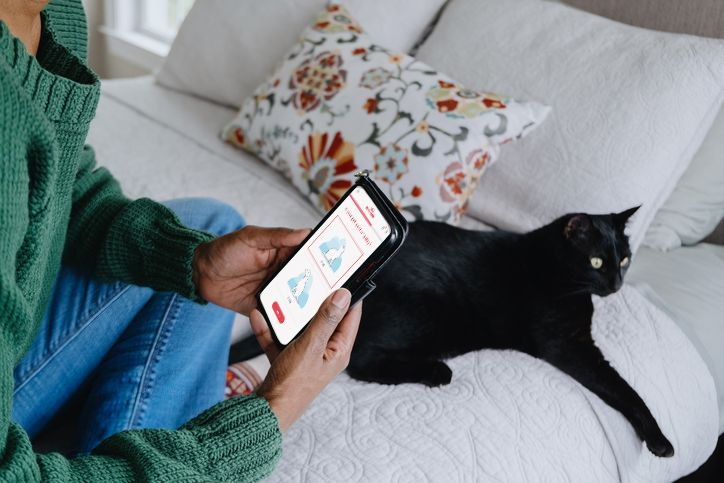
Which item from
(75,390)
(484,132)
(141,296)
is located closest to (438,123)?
(484,132)

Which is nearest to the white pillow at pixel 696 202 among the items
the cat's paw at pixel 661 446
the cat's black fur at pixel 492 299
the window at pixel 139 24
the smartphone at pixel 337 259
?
the cat's black fur at pixel 492 299

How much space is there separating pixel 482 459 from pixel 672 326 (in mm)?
424

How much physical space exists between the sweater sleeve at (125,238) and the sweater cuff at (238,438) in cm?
22

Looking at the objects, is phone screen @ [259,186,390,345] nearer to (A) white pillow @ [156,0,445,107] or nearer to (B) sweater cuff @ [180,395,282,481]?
(B) sweater cuff @ [180,395,282,481]

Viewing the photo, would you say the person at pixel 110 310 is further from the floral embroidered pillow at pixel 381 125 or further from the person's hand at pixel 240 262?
the floral embroidered pillow at pixel 381 125

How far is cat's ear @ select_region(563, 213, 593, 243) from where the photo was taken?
1.02 meters

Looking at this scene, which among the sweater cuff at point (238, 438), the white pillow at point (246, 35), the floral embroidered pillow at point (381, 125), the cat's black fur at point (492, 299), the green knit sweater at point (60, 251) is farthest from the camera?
the white pillow at point (246, 35)

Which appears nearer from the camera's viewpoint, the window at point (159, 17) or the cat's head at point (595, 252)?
the cat's head at point (595, 252)

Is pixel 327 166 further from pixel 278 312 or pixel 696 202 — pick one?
pixel 696 202

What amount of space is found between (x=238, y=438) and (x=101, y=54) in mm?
2675

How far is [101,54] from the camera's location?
2.92 m

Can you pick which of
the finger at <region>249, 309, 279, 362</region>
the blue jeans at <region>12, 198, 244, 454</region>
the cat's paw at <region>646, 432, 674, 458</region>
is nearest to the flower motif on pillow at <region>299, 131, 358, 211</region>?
the blue jeans at <region>12, 198, 244, 454</region>

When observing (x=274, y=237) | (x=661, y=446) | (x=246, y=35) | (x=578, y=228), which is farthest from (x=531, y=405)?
(x=246, y=35)

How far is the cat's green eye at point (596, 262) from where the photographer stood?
40.1 inches
